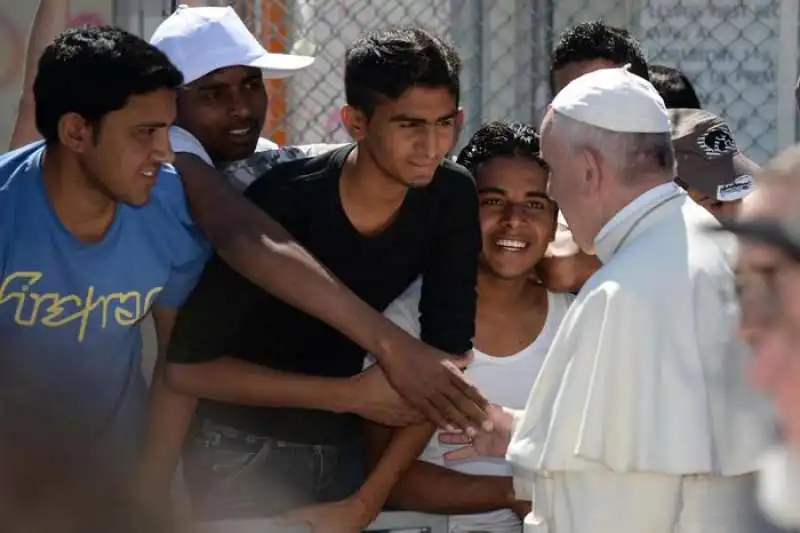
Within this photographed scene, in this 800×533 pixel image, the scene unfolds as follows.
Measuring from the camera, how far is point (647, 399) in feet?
8.27

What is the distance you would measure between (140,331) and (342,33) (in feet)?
7.39

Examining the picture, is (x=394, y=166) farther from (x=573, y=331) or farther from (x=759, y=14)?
(x=759, y=14)

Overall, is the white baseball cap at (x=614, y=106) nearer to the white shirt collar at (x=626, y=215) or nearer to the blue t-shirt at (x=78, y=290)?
the white shirt collar at (x=626, y=215)

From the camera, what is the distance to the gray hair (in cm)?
274

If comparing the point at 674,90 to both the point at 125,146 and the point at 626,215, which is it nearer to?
the point at 626,215

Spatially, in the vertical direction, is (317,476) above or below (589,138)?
below

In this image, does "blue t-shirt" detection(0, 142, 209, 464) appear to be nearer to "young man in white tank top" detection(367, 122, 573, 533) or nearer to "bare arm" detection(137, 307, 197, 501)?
"bare arm" detection(137, 307, 197, 501)

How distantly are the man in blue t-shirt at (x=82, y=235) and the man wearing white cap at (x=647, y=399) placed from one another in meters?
0.99

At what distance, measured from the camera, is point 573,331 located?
2.63 m

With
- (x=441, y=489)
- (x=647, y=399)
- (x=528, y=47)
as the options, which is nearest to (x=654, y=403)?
(x=647, y=399)

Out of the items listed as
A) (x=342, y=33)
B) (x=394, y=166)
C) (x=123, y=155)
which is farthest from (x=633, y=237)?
(x=342, y=33)

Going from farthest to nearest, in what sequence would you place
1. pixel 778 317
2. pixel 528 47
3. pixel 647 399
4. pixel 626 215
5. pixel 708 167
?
pixel 528 47 < pixel 708 167 < pixel 626 215 < pixel 647 399 < pixel 778 317

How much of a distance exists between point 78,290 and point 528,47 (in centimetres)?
276

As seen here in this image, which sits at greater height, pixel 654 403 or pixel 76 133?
pixel 76 133
